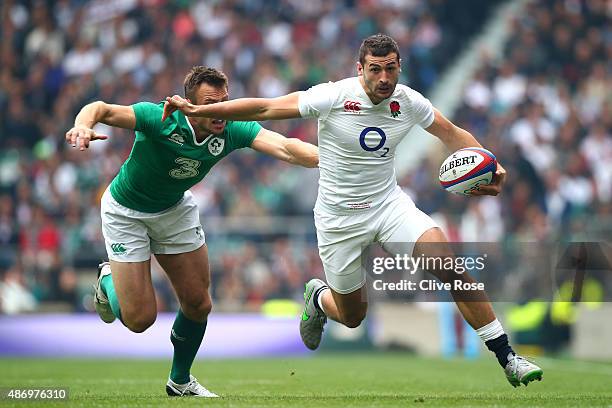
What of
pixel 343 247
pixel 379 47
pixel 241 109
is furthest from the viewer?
pixel 343 247

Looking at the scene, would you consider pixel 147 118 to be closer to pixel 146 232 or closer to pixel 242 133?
pixel 242 133

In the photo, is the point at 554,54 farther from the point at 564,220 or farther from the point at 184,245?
the point at 184,245

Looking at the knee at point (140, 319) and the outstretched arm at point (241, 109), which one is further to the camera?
the knee at point (140, 319)

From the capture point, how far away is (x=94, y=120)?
309 inches

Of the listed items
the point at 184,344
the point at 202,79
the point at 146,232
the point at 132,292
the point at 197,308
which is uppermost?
the point at 202,79

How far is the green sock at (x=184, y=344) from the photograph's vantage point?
885 centimetres

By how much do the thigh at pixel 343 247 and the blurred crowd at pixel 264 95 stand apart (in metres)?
9.27

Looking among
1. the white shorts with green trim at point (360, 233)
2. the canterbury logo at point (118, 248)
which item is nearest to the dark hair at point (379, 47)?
the white shorts with green trim at point (360, 233)

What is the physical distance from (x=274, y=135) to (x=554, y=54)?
15502 mm

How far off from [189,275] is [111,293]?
725 mm

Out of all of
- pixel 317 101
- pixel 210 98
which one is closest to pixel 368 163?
pixel 317 101

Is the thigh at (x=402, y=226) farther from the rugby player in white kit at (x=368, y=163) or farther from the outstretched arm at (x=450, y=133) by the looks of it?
the outstretched arm at (x=450, y=133)

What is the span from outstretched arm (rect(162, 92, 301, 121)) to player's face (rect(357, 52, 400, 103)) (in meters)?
0.57

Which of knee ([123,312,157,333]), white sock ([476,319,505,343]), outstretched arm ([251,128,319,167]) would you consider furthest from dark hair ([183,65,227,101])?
white sock ([476,319,505,343])
